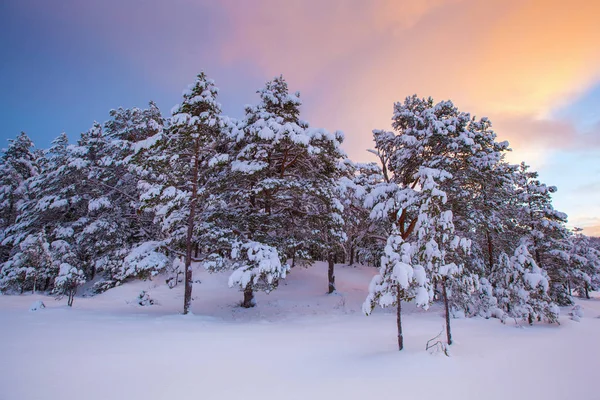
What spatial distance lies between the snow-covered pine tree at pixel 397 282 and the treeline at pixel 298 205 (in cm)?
3

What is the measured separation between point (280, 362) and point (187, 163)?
9904 mm

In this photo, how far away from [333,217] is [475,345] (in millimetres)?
7719

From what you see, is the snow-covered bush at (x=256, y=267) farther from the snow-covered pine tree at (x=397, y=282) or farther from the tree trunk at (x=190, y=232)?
the snow-covered pine tree at (x=397, y=282)

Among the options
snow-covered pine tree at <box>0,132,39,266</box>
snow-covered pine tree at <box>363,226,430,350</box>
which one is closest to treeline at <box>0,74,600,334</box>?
snow-covered pine tree at <box>363,226,430,350</box>

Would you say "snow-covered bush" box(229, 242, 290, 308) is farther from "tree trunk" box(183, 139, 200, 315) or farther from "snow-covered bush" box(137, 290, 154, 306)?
"snow-covered bush" box(137, 290, 154, 306)

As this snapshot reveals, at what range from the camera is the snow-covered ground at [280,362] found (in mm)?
4211

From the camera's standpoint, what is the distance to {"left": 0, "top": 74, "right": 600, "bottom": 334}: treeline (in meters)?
10.1

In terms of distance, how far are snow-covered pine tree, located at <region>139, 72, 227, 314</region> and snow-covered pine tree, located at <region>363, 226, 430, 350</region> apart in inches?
317

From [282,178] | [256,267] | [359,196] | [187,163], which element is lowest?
[256,267]

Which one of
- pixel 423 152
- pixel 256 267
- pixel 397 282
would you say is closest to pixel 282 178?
pixel 256 267

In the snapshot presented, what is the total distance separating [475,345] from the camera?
730 centimetres

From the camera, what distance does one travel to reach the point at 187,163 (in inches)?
500

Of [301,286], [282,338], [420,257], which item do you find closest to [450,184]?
[420,257]

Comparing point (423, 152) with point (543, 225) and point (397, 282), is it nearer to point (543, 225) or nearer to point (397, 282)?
point (397, 282)
